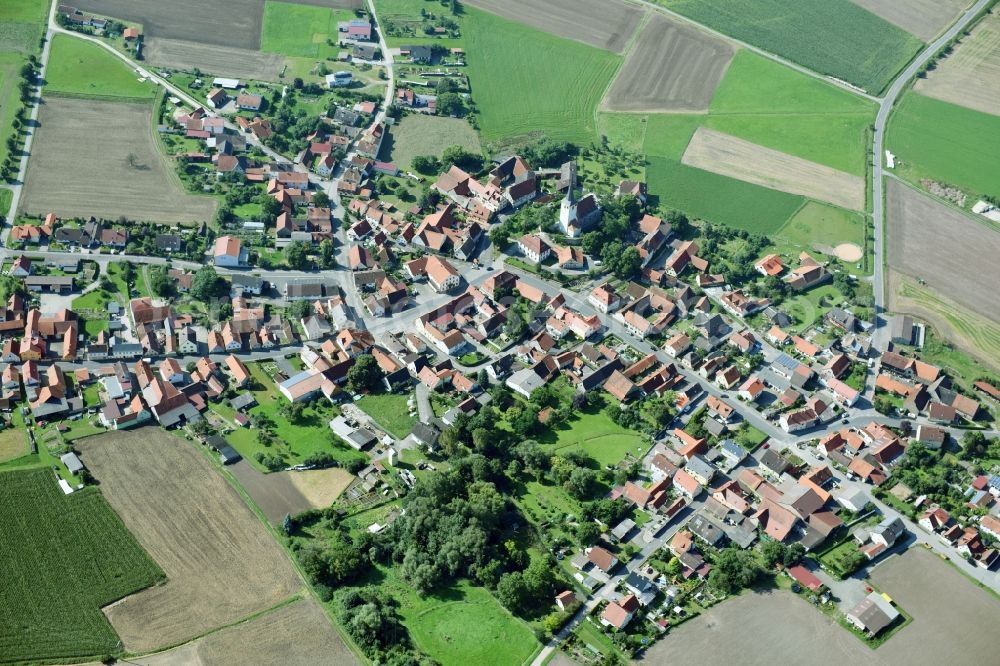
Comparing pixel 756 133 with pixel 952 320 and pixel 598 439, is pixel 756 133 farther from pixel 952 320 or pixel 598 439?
pixel 598 439

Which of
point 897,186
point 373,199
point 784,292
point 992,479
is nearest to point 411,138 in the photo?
point 373,199

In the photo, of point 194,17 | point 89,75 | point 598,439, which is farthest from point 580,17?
point 598,439

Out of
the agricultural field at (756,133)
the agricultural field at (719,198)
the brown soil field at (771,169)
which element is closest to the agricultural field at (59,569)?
the agricultural field at (719,198)

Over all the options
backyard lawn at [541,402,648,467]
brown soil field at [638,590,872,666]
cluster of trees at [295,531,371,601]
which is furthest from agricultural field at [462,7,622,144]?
brown soil field at [638,590,872,666]

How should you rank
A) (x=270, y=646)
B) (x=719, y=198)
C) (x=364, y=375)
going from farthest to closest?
(x=719, y=198) < (x=364, y=375) < (x=270, y=646)

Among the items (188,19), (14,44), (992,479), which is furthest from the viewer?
(188,19)

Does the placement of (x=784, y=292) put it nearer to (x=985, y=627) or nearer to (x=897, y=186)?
(x=897, y=186)

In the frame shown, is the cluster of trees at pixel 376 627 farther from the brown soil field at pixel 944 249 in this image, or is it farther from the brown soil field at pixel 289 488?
the brown soil field at pixel 944 249
